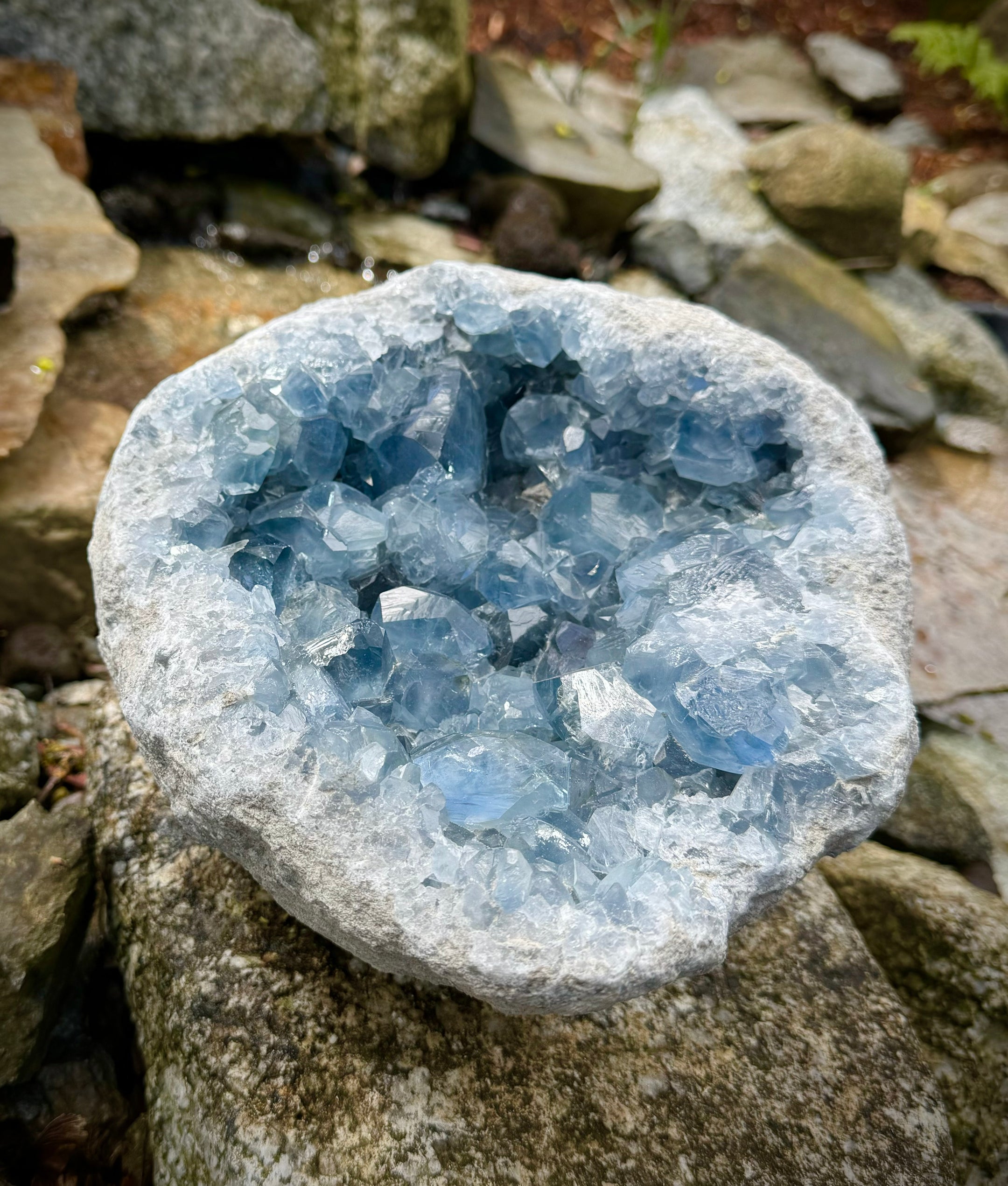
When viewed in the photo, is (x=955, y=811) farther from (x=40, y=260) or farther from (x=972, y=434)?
(x=40, y=260)

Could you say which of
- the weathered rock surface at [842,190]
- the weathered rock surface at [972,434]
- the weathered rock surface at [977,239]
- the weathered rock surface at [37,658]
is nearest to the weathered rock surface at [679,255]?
the weathered rock surface at [842,190]

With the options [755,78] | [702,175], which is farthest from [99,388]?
[755,78]

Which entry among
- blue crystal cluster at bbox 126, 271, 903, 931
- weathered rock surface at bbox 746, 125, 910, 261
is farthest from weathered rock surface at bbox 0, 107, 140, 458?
weathered rock surface at bbox 746, 125, 910, 261

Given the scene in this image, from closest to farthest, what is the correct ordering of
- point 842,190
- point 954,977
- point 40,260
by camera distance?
point 954,977 < point 40,260 < point 842,190

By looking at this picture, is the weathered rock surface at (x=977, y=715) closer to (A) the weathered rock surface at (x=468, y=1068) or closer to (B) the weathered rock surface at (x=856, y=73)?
(A) the weathered rock surface at (x=468, y=1068)

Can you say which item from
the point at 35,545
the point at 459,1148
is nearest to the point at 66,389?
the point at 35,545

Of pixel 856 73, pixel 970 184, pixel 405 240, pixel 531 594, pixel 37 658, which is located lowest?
pixel 37 658
